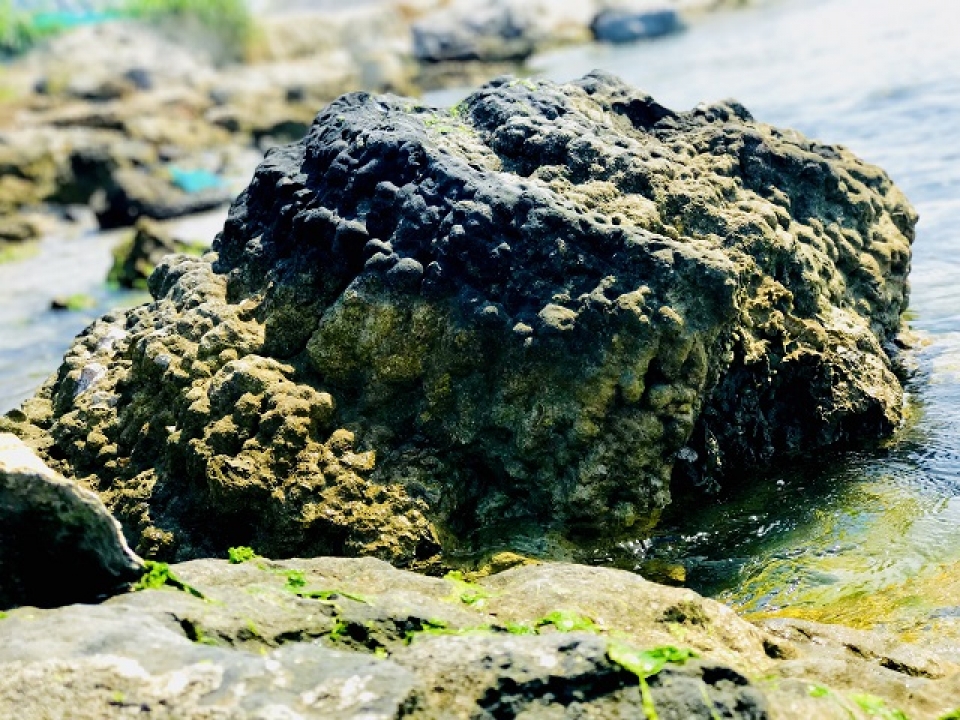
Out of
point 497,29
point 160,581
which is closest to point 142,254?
point 160,581

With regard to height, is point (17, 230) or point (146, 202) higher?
point (146, 202)

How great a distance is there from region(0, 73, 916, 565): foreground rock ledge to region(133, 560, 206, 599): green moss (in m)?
1.41

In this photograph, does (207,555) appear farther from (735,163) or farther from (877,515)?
(735,163)

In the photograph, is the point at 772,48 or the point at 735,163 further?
the point at 772,48

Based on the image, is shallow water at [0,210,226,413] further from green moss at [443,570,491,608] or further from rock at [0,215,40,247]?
green moss at [443,570,491,608]

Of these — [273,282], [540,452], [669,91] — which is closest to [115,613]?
[540,452]

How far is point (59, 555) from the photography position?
3.76 m

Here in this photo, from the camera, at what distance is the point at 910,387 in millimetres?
7137

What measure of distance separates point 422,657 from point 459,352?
101 inches

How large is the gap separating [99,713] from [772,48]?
27242 millimetres

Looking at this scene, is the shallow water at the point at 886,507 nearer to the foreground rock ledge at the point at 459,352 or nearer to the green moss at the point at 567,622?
the foreground rock ledge at the point at 459,352

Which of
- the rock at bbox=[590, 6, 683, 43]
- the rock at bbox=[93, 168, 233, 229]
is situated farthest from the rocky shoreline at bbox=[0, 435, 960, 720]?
the rock at bbox=[590, 6, 683, 43]

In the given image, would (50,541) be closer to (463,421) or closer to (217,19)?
(463,421)

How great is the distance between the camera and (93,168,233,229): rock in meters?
18.7
